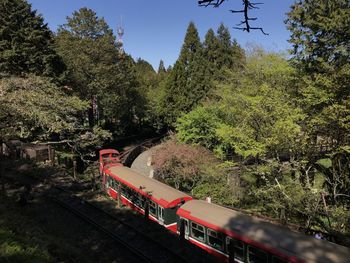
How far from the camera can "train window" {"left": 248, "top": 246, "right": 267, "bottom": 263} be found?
11.6m

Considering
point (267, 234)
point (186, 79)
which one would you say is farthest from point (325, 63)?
point (186, 79)

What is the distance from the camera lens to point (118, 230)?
1563 cm

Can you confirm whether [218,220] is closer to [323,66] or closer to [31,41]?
[323,66]

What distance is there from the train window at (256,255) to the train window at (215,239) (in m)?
1.58

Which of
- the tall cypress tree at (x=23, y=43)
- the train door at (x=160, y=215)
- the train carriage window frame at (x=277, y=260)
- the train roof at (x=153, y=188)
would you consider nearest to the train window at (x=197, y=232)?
the train roof at (x=153, y=188)

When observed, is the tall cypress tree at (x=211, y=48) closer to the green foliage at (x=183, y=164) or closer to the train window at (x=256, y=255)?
Result: the green foliage at (x=183, y=164)

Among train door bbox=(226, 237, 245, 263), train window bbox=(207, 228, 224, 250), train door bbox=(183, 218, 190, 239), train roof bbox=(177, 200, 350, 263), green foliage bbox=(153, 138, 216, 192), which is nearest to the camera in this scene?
train roof bbox=(177, 200, 350, 263)

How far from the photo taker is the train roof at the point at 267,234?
10.2 meters

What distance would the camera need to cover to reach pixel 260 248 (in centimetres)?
1159

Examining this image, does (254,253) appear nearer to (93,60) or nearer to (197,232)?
(197,232)

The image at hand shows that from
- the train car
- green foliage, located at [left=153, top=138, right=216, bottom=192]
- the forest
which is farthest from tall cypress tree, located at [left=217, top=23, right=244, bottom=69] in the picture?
the train car

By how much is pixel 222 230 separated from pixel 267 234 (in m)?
1.96

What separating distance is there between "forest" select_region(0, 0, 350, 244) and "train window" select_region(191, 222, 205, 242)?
3984 millimetres

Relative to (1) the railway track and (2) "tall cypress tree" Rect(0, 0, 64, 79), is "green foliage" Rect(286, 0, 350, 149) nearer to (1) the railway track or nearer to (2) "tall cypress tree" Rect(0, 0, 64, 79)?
(1) the railway track
